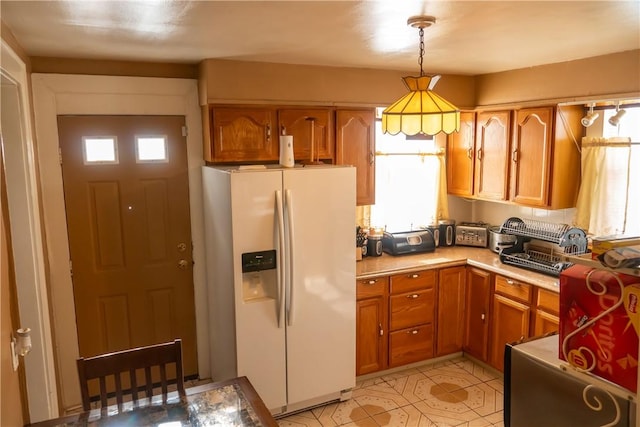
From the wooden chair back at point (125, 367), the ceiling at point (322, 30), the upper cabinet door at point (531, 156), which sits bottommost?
the wooden chair back at point (125, 367)

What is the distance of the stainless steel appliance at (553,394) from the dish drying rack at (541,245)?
1.83 m

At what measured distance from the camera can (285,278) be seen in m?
3.01

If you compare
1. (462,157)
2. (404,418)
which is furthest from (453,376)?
(462,157)

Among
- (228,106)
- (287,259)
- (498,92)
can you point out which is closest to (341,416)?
(287,259)

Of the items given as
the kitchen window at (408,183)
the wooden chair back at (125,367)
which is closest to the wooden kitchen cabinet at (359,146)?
the kitchen window at (408,183)

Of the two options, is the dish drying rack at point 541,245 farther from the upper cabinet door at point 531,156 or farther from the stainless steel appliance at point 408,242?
the stainless steel appliance at point 408,242

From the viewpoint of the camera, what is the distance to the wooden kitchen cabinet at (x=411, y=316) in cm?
366

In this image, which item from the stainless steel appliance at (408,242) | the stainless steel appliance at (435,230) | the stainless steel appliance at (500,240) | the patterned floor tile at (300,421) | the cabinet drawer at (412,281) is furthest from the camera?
the stainless steel appliance at (435,230)

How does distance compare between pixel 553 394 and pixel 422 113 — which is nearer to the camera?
pixel 553 394

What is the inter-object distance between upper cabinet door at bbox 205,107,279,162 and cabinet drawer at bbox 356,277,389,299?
111 cm

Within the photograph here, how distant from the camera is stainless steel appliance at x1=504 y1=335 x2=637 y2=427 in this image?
1.26m

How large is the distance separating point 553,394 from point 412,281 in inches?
90.0

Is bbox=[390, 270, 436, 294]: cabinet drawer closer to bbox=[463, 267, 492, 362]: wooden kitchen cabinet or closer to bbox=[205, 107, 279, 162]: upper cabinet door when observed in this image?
bbox=[463, 267, 492, 362]: wooden kitchen cabinet

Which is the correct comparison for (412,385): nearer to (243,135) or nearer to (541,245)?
(541,245)
